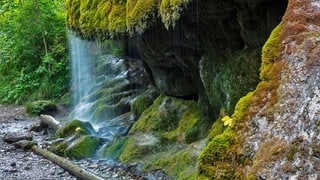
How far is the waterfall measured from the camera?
14.5 metres

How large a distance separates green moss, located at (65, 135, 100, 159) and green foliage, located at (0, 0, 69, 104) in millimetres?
11143

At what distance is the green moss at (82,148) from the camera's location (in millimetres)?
10250

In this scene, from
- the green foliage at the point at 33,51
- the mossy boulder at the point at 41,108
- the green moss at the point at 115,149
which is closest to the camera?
the green moss at the point at 115,149

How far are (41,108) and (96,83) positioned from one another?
2.68m

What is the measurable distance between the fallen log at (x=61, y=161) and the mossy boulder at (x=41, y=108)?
7173mm

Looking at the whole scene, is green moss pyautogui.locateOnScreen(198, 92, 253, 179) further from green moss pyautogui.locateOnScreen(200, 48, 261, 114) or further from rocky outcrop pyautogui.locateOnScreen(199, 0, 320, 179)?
green moss pyautogui.locateOnScreen(200, 48, 261, 114)

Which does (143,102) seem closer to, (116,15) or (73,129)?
(73,129)

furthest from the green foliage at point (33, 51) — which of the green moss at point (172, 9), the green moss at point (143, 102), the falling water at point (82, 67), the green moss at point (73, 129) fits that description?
the green moss at point (172, 9)

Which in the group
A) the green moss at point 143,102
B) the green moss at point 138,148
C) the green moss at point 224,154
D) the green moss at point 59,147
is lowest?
the green moss at point 59,147

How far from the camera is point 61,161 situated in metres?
9.28

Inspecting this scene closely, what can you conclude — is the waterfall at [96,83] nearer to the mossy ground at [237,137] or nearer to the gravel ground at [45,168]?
the gravel ground at [45,168]

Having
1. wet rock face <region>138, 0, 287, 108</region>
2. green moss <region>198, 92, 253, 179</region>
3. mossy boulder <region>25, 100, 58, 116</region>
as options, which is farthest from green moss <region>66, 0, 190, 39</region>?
mossy boulder <region>25, 100, 58, 116</region>

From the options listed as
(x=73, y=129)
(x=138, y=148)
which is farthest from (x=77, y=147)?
(x=138, y=148)

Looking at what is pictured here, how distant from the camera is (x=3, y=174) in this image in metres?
8.86
